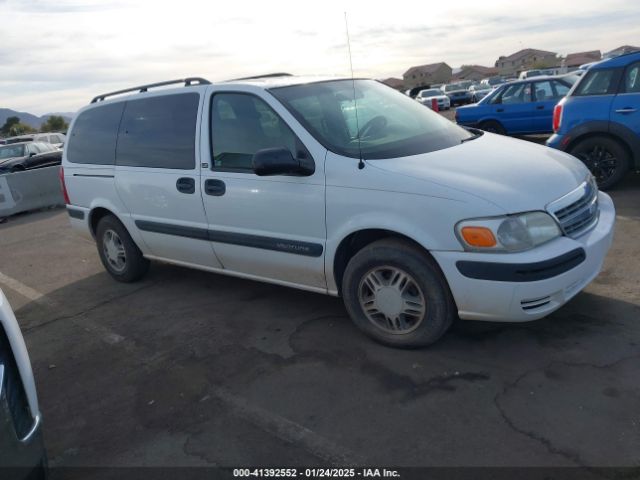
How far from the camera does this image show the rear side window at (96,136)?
17.0 feet

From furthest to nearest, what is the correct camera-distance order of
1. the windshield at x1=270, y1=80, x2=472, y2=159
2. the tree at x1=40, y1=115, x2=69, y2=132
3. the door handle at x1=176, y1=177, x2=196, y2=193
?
the tree at x1=40, y1=115, x2=69, y2=132 < the door handle at x1=176, y1=177, x2=196, y2=193 < the windshield at x1=270, y1=80, x2=472, y2=159

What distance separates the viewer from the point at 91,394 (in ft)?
11.6

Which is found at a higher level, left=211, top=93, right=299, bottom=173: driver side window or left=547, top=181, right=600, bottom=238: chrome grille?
left=211, top=93, right=299, bottom=173: driver side window

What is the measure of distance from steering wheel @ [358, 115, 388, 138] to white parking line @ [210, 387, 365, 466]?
1921mm

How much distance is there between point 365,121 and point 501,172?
3.65ft

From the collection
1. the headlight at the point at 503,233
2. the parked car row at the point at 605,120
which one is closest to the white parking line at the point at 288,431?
the headlight at the point at 503,233

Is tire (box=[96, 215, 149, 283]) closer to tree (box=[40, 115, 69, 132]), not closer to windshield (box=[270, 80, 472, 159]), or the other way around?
windshield (box=[270, 80, 472, 159])

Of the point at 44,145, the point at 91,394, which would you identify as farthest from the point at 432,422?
the point at 44,145

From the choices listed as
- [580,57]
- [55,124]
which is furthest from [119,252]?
[580,57]

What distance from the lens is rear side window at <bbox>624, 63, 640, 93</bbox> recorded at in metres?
6.48

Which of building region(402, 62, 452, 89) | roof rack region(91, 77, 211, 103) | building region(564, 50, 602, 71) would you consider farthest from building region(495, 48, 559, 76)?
roof rack region(91, 77, 211, 103)

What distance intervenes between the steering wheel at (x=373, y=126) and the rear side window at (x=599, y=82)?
3999 millimetres

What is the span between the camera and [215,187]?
4.23m

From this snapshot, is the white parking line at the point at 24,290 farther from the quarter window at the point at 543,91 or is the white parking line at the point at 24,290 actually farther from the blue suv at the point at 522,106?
the quarter window at the point at 543,91
